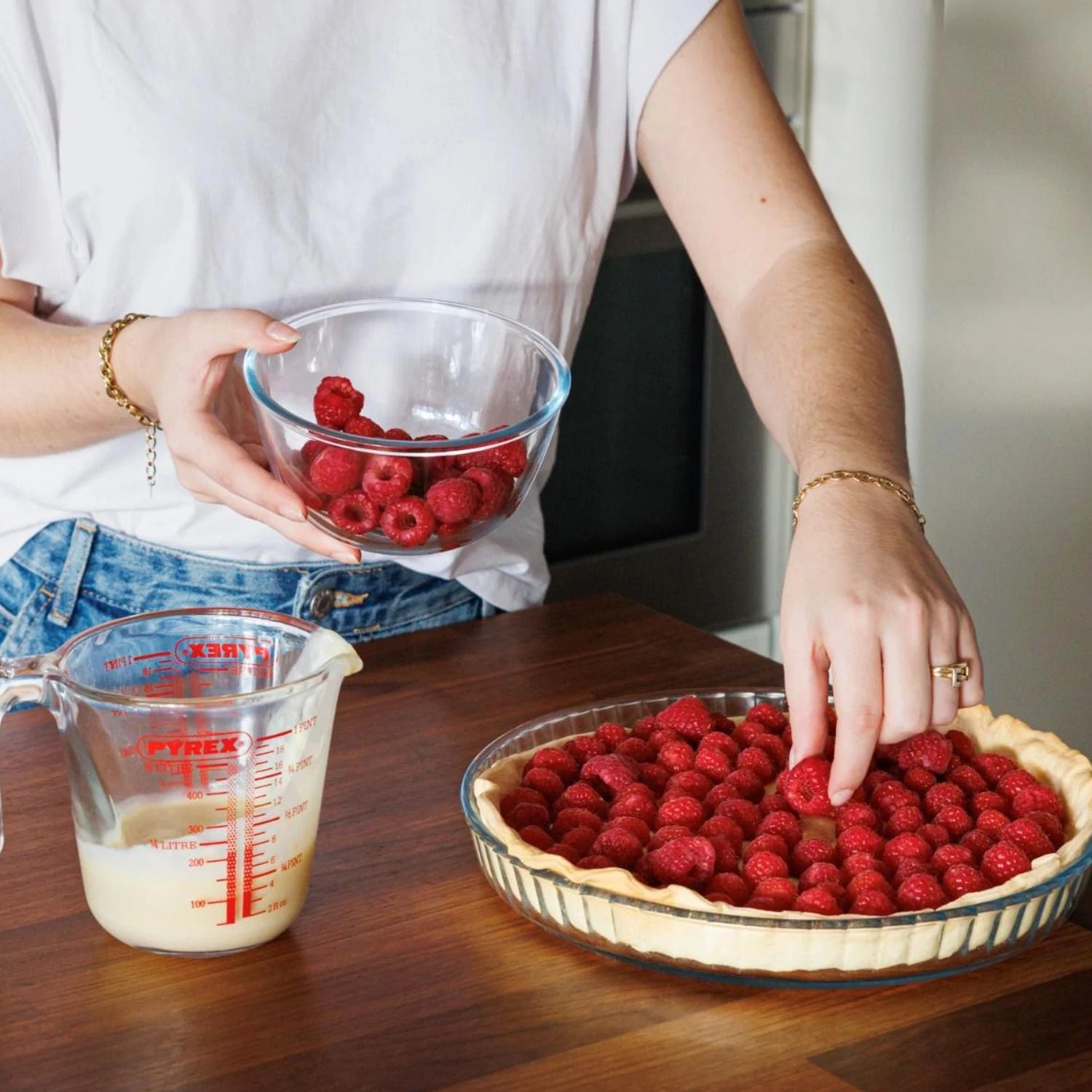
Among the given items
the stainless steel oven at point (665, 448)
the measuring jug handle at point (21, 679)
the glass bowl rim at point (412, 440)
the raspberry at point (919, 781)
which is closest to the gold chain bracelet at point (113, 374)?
the glass bowl rim at point (412, 440)

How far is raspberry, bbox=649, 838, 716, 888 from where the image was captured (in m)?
0.77

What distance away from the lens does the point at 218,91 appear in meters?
1.13

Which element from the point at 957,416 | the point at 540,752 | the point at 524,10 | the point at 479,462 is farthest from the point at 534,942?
the point at 957,416

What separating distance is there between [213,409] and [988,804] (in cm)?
52

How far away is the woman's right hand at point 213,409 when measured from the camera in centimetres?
91

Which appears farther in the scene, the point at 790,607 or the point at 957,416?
the point at 957,416

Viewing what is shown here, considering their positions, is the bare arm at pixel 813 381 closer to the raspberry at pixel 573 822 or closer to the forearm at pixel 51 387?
the raspberry at pixel 573 822

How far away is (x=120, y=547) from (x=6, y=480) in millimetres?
108

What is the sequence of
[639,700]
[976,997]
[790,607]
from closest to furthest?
1. [976,997]
2. [790,607]
3. [639,700]

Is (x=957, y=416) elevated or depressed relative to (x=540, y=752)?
depressed

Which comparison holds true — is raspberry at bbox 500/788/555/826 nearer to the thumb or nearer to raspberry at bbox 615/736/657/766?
raspberry at bbox 615/736/657/766

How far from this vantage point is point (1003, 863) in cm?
78

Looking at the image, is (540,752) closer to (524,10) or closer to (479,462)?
(479,462)

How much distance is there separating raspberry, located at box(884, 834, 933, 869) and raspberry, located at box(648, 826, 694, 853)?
10 cm
